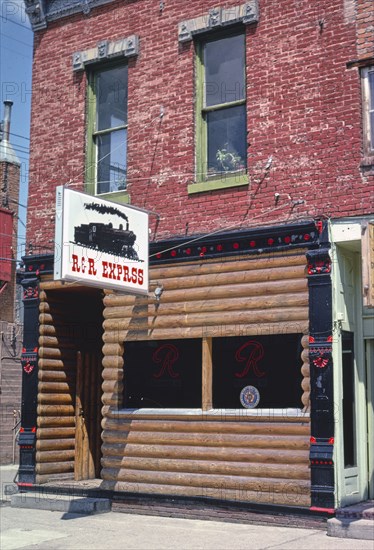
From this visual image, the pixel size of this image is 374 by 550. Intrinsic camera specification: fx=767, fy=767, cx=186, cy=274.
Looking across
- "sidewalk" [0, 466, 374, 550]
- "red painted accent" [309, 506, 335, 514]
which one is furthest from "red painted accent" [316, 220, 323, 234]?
"sidewalk" [0, 466, 374, 550]

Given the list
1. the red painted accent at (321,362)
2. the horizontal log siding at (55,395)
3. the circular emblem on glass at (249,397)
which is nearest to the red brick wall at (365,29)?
the red painted accent at (321,362)

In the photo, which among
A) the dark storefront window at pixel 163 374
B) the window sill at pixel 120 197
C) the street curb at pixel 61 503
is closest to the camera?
the dark storefront window at pixel 163 374

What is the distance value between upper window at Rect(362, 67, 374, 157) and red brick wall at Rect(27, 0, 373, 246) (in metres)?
0.10

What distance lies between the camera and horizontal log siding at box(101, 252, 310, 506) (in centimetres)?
1052

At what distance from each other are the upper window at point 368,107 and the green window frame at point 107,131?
13.8 ft

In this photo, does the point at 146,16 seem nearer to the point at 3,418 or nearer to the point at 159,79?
the point at 159,79

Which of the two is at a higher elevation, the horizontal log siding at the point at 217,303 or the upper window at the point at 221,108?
the upper window at the point at 221,108

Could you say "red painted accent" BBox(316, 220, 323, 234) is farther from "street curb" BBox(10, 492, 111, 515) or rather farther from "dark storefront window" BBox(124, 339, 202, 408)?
"street curb" BBox(10, 492, 111, 515)

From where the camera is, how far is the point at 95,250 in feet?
34.4

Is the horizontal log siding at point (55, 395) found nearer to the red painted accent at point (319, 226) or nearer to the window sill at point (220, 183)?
the window sill at point (220, 183)

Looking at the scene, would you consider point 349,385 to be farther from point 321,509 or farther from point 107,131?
point 107,131

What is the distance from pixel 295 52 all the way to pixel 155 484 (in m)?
6.72

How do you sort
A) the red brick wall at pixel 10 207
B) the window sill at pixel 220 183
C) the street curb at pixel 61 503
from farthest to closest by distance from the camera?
the red brick wall at pixel 10 207 → the street curb at pixel 61 503 → the window sill at pixel 220 183

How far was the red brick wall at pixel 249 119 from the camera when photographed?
10.7 meters
